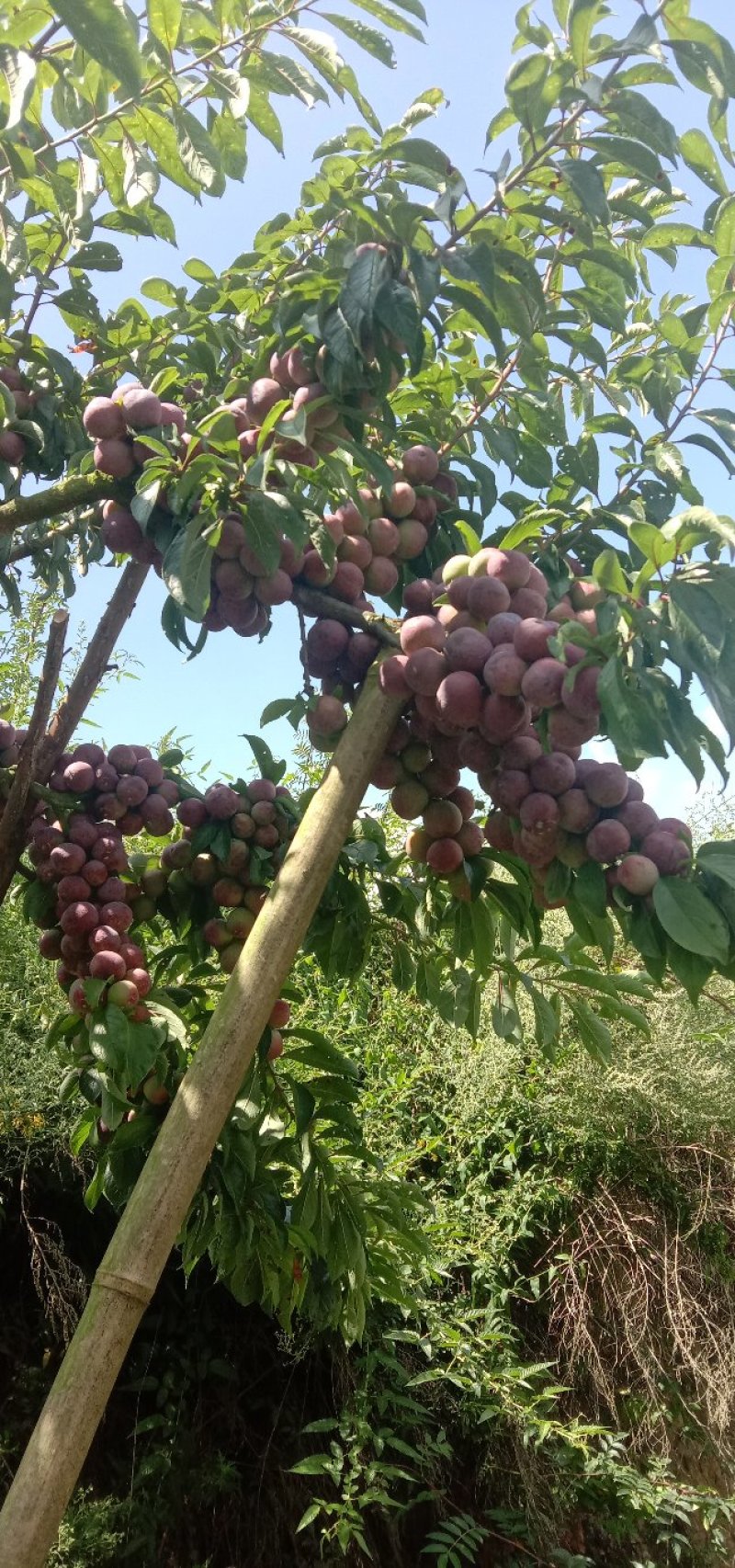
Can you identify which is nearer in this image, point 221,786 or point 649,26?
point 649,26

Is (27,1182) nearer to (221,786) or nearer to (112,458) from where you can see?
(221,786)

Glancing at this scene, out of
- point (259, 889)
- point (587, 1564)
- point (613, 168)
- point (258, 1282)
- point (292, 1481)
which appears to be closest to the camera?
point (613, 168)

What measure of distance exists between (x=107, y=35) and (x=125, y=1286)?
104cm

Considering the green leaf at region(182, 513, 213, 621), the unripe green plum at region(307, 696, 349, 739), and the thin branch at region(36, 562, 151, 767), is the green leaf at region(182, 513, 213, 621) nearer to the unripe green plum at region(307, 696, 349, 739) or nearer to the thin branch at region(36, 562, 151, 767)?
the unripe green plum at region(307, 696, 349, 739)

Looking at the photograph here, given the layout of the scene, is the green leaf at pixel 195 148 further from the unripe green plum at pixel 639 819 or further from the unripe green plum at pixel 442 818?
the unripe green plum at pixel 639 819

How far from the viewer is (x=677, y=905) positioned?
2.85ft

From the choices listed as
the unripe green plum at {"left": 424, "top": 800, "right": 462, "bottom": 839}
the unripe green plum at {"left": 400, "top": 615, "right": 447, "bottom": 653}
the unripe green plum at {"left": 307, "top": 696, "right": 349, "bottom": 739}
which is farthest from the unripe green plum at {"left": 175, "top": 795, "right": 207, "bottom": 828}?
the unripe green plum at {"left": 400, "top": 615, "right": 447, "bottom": 653}

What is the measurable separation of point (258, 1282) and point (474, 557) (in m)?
1.15

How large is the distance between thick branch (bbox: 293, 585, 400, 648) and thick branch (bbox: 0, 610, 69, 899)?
366 mm

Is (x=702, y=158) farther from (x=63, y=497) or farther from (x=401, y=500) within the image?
(x=63, y=497)

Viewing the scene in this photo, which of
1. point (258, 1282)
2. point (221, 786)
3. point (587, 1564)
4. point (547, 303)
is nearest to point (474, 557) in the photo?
point (547, 303)

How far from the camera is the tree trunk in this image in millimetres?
746

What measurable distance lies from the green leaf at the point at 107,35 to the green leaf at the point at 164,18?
0.22 m

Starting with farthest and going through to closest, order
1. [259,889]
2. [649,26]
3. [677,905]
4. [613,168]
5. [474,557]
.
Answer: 1. [259,889]
2. [613,168]
3. [474,557]
4. [649,26]
5. [677,905]
